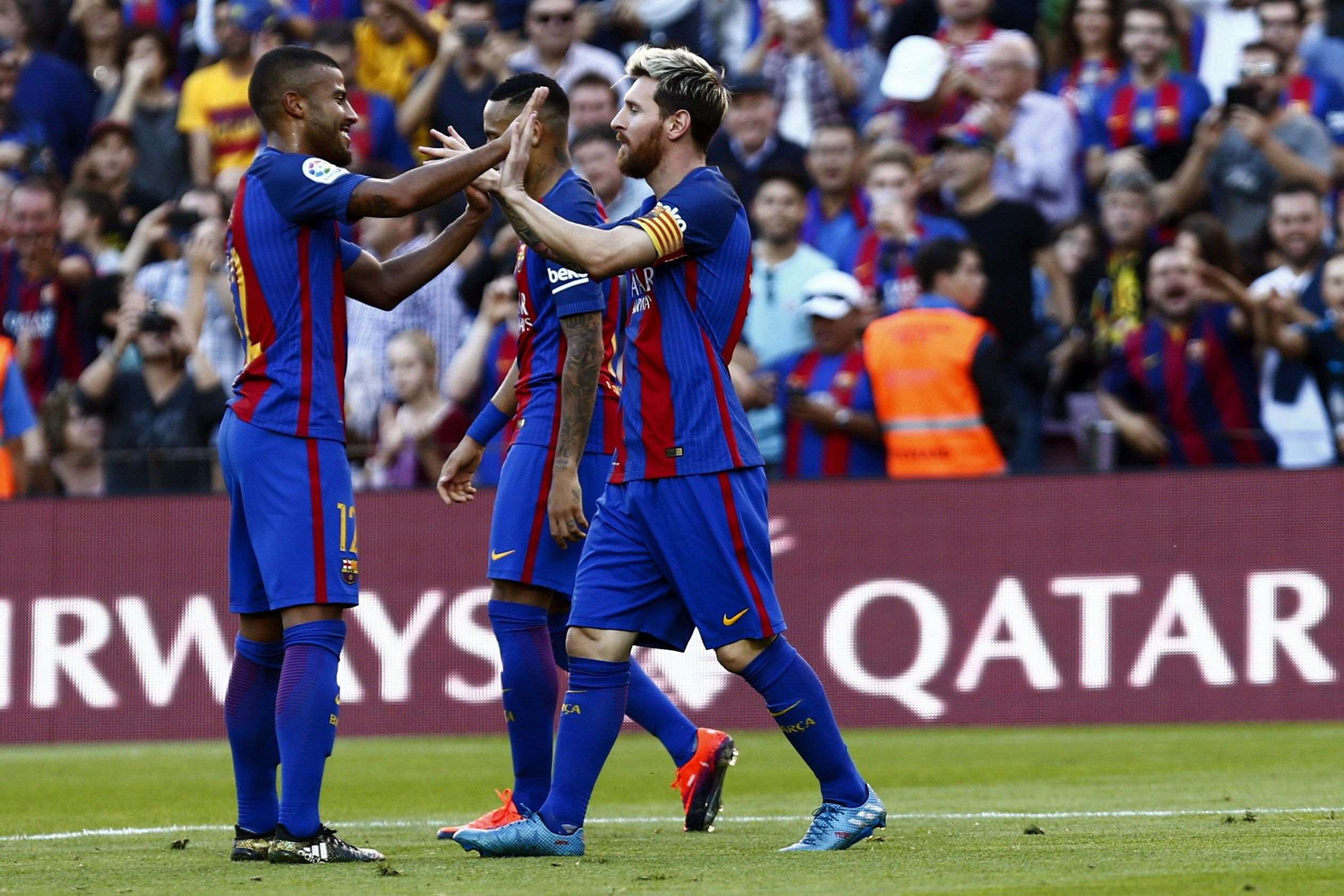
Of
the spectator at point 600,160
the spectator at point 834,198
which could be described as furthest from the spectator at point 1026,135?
the spectator at point 600,160

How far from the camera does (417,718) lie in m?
12.0

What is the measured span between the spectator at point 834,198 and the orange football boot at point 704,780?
6.09m

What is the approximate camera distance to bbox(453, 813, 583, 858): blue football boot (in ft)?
20.1

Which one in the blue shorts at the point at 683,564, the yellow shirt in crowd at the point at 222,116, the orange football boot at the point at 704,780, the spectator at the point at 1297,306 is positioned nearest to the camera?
the blue shorts at the point at 683,564

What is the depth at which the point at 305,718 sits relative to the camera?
613cm

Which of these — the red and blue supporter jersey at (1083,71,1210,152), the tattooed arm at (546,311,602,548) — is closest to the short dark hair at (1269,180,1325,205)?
the red and blue supporter jersey at (1083,71,1210,152)

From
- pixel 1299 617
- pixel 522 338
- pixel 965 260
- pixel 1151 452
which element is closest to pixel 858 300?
pixel 965 260

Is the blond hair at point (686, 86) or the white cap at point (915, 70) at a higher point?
the white cap at point (915, 70)

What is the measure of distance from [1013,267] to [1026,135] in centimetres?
131

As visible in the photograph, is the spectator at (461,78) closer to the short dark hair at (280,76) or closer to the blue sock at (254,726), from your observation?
the short dark hair at (280,76)

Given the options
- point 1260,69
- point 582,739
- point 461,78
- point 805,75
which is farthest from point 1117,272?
point 582,739

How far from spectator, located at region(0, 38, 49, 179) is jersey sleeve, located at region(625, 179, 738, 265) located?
1031cm

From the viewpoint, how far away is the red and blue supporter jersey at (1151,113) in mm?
13102

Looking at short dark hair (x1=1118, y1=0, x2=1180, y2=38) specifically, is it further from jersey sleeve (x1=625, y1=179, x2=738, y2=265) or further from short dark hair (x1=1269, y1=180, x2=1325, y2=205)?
jersey sleeve (x1=625, y1=179, x2=738, y2=265)
